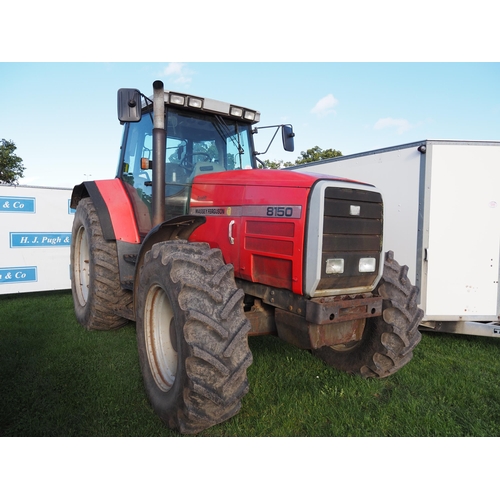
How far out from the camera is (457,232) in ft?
15.4

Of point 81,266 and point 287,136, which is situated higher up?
point 287,136

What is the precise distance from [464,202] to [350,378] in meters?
2.66

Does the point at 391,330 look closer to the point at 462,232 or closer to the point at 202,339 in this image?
the point at 202,339

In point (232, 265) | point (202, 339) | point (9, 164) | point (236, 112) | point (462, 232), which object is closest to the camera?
point (202, 339)

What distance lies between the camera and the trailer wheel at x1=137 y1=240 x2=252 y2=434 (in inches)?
96.9

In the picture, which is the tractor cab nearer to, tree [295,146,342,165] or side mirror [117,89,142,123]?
Result: side mirror [117,89,142,123]

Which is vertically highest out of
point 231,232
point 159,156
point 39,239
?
point 159,156

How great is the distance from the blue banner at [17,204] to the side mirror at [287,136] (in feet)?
17.8

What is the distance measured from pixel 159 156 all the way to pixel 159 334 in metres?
1.61

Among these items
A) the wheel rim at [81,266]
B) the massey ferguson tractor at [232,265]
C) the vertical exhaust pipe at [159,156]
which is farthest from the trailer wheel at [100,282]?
the vertical exhaust pipe at [159,156]

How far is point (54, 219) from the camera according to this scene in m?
7.55

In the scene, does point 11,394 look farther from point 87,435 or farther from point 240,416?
point 240,416

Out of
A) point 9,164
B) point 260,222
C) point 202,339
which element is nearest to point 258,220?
point 260,222

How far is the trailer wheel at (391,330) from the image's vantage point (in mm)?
3164
